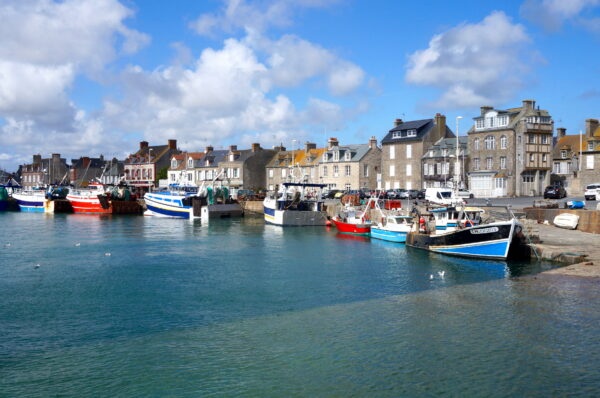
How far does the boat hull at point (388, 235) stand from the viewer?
1449 inches

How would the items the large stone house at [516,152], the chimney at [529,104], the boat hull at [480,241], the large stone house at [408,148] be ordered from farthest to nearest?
the large stone house at [408,148] < the chimney at [529,104] < the large stone house at [516,152] < the boat hull at [480,241]

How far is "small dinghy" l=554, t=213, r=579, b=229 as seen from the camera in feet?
111

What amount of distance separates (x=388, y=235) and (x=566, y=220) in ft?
36.8

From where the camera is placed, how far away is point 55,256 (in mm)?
31859

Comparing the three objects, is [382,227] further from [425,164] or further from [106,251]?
[425,164]

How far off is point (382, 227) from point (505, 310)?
20.1 metres

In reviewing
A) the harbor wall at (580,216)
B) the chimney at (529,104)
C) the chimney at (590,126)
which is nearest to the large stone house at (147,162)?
the chimney at (529,104)

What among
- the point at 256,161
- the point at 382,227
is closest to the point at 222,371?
the point at 382,227

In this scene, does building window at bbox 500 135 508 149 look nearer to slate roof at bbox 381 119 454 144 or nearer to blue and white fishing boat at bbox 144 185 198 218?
slate roof at bbox 381 119 454 144

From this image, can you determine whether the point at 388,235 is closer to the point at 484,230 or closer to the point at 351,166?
the point at 484,230

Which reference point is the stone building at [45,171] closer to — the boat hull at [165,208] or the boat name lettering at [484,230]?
the boat hull at [165,208]

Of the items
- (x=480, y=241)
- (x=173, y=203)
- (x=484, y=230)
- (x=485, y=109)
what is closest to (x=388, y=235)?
(x=480, y=241)

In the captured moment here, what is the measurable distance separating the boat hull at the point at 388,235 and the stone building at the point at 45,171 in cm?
9349

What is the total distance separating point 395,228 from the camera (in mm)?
37312
